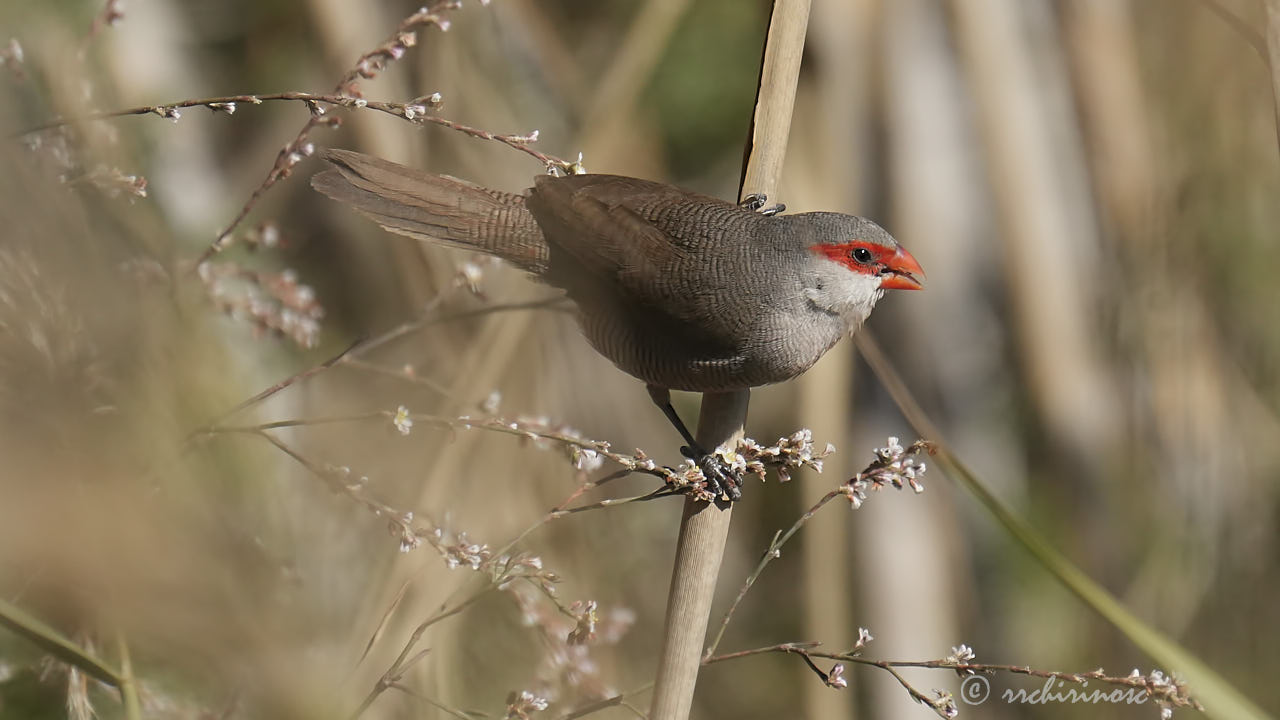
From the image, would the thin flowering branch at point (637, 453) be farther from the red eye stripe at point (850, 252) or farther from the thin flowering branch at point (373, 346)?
the red eye stripe at point (850, 252)

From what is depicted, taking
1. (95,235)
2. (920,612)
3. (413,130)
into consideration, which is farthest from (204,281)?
(920,612)

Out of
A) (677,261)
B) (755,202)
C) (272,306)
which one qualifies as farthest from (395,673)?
(677,261)

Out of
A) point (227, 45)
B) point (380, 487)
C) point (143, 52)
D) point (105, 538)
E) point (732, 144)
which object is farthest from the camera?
point (732, 144)

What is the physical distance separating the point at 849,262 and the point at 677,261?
416mm

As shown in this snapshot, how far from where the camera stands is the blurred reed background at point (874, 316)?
1981 mm

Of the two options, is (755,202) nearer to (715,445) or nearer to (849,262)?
(849,262)

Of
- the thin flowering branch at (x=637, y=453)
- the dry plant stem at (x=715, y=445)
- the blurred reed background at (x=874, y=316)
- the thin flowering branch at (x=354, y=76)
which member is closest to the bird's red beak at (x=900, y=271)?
the dry plant stem at (x=715, y=445)

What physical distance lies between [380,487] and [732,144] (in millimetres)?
4246

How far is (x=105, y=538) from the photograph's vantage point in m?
0.52

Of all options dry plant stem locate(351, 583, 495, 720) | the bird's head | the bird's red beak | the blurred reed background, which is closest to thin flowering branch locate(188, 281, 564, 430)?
the blurred reed background

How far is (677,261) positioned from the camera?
8.12 feet

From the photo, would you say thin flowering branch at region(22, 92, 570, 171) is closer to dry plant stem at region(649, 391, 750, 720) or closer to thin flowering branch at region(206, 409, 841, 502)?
thin flowering branch at region(206, 409, 841, 502)

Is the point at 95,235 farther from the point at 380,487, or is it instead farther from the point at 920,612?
the point at 920,612

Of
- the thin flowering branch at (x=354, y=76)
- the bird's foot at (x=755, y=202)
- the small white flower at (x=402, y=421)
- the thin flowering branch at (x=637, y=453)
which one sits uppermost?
the bird's foot at (x=755, y=202)
